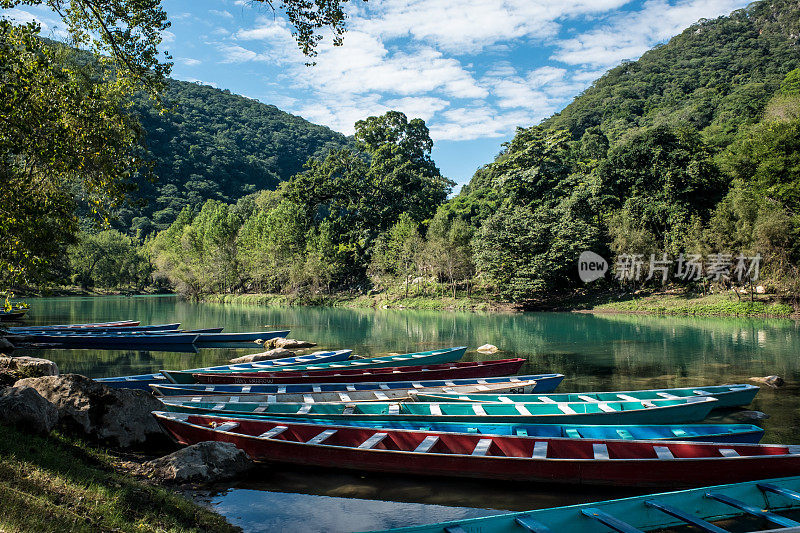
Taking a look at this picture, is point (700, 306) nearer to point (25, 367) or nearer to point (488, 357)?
point (488, 357)

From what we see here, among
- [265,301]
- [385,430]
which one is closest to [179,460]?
[385,430]

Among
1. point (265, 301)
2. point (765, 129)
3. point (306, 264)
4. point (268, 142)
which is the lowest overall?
point (265, 301)

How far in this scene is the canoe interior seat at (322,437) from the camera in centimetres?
842

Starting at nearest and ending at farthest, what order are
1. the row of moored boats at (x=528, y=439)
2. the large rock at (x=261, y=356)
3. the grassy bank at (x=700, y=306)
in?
the row of moored boats at (x=528, y=439) → the large rock at (x=261, y=356) → the grassy bank at (x=700, y=306)

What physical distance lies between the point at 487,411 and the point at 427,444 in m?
2.39

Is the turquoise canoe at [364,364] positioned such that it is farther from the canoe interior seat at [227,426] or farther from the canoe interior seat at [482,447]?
the canoe interior seat at [482,447]

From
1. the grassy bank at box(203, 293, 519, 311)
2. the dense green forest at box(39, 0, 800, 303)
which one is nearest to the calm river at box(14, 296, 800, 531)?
the grassy bank at box(203, 293, 519, 311)

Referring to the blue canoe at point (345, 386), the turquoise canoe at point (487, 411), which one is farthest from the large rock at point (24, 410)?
the blue canoe at point (345, 386)

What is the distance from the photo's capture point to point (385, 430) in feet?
27.7

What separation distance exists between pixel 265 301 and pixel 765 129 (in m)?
55.2

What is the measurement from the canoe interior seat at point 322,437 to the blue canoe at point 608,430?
19 centimetres

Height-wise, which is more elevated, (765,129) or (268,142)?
(268,142)

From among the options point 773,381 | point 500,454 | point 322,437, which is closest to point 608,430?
point 500,454

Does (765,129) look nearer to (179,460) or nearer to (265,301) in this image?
(179,460)
